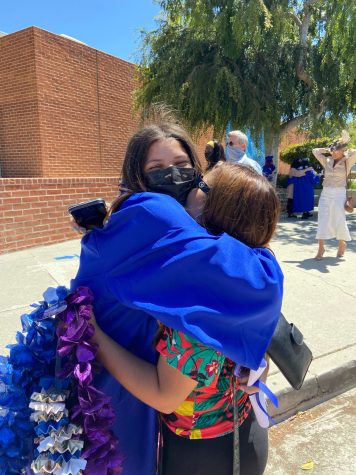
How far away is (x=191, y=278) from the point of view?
0.92 metres

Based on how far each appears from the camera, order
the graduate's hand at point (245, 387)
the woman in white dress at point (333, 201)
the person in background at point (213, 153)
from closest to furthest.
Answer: the graduate's hand at point (245, 387)
the person in background at point (213, 153)
the woman in white dress at point (333, 201)

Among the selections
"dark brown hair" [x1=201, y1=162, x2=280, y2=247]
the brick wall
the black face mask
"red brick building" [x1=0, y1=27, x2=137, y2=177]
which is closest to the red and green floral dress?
"dark brown hair" [x1=201, y1=162, x2=280, y2=247]

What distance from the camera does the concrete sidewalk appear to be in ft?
10.2

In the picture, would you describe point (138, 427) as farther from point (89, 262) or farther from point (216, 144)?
point (216, 144)

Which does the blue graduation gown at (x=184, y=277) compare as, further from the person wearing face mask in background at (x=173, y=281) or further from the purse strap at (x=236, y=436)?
the purse strap at (x=236, y=436)

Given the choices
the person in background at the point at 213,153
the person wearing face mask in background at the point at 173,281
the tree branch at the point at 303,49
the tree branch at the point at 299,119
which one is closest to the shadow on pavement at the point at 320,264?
the person in background at the point at 213,153

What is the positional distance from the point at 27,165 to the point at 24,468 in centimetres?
1036

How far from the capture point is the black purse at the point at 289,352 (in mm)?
1312

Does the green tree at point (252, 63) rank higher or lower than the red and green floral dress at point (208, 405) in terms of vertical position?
higher

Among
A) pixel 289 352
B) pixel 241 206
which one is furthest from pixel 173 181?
pixel 289 352

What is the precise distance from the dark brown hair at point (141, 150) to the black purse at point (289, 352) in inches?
24.0

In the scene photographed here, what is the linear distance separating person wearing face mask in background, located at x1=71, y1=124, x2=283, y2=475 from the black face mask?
0.16 metres

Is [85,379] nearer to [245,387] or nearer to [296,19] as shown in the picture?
[245,387]

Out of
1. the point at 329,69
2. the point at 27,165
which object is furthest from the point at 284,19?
the point at 27,165
